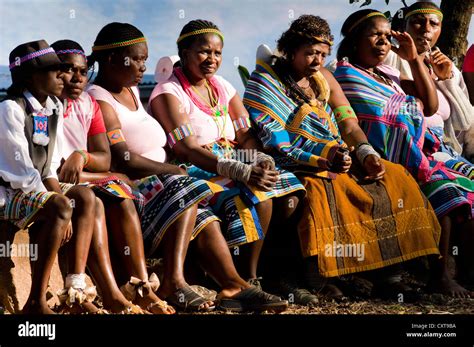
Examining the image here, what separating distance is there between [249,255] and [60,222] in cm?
141

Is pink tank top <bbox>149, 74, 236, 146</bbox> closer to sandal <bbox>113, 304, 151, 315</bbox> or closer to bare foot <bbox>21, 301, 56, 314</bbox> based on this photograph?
sandal <bbox>113, 304, 151, 315</bbox>

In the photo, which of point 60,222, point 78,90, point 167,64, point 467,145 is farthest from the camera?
point 467,145

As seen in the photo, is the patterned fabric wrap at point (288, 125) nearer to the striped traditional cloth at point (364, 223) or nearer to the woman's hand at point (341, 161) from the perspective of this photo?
the woman's hand at point (341, 161)

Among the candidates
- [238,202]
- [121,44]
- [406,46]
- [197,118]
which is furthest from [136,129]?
[406,46]

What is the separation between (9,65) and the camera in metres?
5.35

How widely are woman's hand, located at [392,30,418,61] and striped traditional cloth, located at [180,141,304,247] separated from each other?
1546 millimetres

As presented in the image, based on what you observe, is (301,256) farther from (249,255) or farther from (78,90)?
(78,90)

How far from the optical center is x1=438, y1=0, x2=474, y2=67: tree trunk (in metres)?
8.89

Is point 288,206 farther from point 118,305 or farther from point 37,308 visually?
point 37,308

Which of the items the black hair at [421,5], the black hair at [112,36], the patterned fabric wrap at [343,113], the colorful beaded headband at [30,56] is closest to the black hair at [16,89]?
the colorful beaded headband at [30,56]

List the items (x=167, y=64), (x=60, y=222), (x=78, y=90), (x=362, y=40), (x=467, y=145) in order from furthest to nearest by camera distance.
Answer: (x=467, y=145) → (x=362, y=40) → (x=167, y=64) → (x=78, y=90) → (x=60, y=222)

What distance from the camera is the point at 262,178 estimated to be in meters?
5.93
